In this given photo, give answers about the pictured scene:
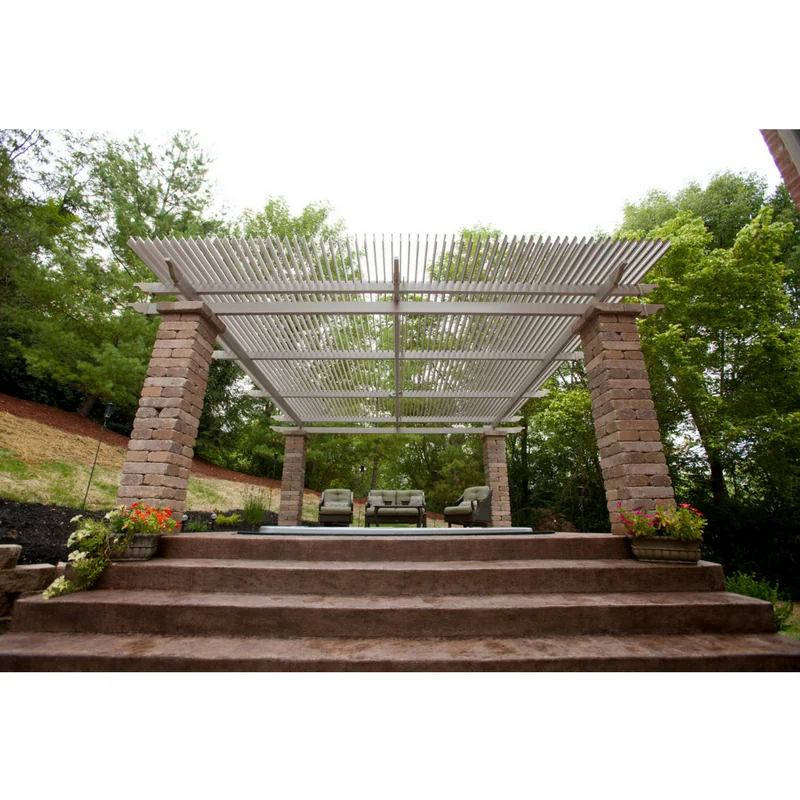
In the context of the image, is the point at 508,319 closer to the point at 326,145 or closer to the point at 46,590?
the point at 326,145

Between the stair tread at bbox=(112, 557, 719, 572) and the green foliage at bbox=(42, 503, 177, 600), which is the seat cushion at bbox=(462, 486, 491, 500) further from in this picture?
the green foliage at bbox=(42, 503, 177, 600)

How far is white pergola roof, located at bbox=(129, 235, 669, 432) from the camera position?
4281 millimetres

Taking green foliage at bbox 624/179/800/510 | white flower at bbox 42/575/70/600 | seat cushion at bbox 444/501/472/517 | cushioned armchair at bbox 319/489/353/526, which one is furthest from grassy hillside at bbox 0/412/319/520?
green foliage at bbox 624/179/800/510

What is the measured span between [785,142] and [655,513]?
9.97 feet

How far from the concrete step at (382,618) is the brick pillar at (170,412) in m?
1.28

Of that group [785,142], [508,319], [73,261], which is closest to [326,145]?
[508,319]

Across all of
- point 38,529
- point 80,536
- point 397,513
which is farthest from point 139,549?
point 397,513

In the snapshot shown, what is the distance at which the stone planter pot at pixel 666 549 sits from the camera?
3.38m

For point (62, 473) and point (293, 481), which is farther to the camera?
point (293, 481)

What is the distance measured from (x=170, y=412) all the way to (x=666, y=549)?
4803 millimetres

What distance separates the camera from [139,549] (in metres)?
3.40

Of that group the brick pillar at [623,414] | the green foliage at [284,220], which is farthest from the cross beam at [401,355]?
the green foliage at [284,220]

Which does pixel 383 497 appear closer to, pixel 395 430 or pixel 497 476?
pixel 395 430

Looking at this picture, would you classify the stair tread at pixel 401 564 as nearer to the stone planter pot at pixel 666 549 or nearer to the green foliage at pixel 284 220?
the stone planter pot at pixel 666 549
